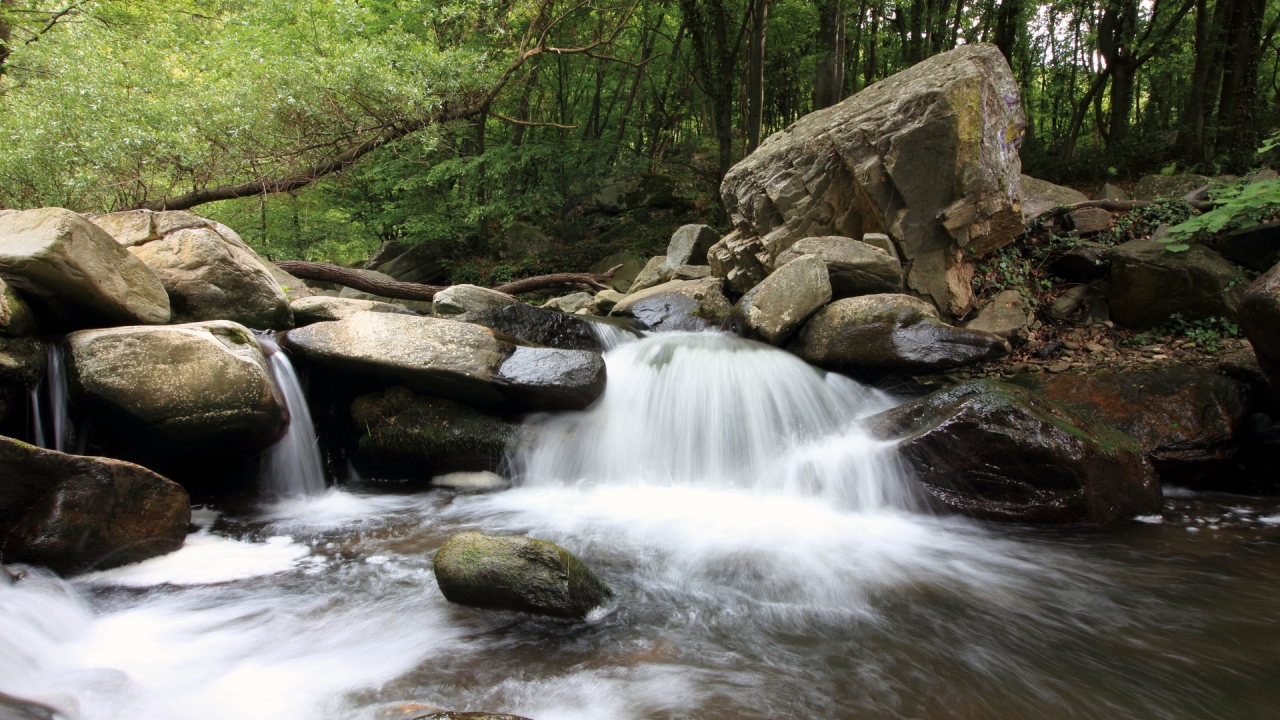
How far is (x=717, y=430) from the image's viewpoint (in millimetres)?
6625

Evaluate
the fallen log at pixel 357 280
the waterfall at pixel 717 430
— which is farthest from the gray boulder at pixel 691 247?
the waterfall at pixel 717 430

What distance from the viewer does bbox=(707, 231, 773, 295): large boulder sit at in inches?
381

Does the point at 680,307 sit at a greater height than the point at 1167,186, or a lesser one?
lesser

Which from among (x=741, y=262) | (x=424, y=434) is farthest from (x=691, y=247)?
(x=424, y=434)

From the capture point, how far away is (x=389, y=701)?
270 cm

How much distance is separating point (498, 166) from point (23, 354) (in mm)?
11416

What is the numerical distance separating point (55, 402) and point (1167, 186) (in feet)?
50.0

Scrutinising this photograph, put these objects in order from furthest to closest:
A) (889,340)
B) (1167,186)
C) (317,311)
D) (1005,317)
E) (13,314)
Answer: (1167,186)
(1005,317)
(317,311)
(889,340)
(13,314)

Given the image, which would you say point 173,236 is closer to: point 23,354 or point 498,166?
point 23,354

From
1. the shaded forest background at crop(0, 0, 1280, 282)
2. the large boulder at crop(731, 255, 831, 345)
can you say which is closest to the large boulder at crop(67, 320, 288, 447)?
the large boulder at crop(731, 255, 831, 345)

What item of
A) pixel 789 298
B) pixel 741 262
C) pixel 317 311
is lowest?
pixel 317 311

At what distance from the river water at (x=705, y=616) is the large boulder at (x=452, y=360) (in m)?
1.03

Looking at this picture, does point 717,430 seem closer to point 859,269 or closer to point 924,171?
point 859,269

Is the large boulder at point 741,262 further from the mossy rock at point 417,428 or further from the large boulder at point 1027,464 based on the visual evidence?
the mossy rock at point 417,428
